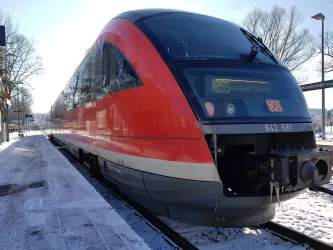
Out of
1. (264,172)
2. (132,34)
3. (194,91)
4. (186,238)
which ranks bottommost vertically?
(186,238)

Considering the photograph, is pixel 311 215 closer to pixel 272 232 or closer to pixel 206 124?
pixel 272 232

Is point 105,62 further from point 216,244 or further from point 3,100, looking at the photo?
point 3,100

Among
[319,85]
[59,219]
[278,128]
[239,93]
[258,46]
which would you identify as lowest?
[59,219]

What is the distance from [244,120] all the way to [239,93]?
0.38 meters

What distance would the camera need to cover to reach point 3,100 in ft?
80.7

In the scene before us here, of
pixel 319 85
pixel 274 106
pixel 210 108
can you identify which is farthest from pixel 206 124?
pixel 319 85

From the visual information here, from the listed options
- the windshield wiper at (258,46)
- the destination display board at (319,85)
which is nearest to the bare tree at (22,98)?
the destination display board at (319,85)

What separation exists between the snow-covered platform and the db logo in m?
2.07

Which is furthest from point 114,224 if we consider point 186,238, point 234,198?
point 234,198

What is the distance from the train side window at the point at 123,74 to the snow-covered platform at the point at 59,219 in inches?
69.2

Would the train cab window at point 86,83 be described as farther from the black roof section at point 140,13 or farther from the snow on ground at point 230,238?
the snow on ground at point 230,238

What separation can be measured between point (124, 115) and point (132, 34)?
1112 mm

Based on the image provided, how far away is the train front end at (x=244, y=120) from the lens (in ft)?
10.9

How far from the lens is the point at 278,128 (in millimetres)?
3564
